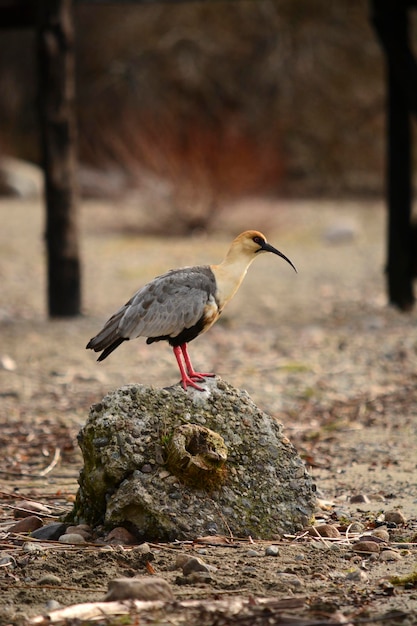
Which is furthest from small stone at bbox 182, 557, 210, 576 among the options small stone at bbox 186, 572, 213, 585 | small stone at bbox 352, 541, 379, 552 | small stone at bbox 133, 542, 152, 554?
small stone at bbox 352, 541, 379, 552

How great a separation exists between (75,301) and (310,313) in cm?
227

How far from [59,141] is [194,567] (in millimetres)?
6003

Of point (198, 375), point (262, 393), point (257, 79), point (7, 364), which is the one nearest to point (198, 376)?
point (198, 375)

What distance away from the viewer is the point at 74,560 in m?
3.78

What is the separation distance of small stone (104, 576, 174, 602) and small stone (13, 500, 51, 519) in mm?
1179

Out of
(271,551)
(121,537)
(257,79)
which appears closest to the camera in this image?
(271,551)

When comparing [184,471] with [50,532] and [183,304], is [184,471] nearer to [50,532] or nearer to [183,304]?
[50,532]

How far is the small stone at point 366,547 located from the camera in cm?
395

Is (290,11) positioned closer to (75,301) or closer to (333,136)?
(333,136)

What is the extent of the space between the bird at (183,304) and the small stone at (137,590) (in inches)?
47.8

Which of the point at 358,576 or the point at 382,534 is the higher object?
the point at 358,576

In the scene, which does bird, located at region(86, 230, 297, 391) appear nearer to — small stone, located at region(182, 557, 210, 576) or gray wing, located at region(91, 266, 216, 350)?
gray wing, located at region(91, 266, 216, 350)

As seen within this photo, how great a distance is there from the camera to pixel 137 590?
3.31m

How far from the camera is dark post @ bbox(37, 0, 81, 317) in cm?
893
